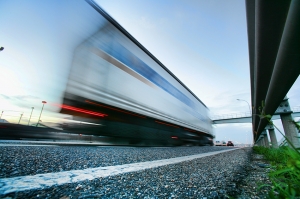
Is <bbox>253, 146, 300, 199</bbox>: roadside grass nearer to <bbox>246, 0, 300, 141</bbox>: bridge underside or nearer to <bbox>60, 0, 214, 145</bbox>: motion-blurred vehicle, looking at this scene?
<bbox>246, 0, 300, 141</bbox>: bridge underside

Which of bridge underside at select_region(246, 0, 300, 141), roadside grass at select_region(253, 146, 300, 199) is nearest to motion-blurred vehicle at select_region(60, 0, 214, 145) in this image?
bridge underside at select_region(246, 0, 300, 141)

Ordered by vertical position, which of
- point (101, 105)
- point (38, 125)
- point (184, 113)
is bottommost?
point (38, 125)

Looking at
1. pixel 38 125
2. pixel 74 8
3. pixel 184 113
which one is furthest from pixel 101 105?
pixel 184 113

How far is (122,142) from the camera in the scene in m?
5.01

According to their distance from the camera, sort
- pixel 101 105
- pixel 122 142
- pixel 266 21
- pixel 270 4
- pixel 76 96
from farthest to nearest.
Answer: pixel 122 142
pixel 101 105
pixel 76 96
pixel 266 21
pixel 270 4

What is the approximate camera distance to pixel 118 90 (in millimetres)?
4660

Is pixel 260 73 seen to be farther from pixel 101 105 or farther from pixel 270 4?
pixel 101 105

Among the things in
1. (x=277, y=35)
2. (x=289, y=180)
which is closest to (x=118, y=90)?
(x=277, y=35)

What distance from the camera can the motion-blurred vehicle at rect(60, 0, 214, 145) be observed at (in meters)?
3.88

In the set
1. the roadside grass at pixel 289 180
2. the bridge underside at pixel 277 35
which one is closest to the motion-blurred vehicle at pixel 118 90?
the bridge underside at pixel 277 35

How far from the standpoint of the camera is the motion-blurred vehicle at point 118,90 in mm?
3883

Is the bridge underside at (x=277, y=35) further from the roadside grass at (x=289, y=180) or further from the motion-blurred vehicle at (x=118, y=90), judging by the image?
the motion-blurred vehicle at (x=118, y=90)

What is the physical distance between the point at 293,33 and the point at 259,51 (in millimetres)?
623

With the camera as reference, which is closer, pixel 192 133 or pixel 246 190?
pixel 246 190
